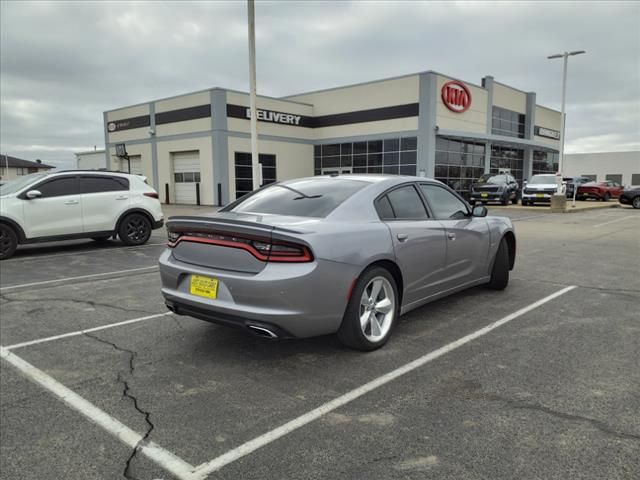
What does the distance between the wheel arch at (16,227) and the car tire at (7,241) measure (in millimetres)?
54

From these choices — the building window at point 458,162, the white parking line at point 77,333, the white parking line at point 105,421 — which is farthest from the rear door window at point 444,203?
the building window at point 458,162

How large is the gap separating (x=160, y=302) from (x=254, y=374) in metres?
2.64

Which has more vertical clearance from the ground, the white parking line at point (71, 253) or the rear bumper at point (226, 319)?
the rear bumper at point (226, 319)

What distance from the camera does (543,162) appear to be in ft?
147

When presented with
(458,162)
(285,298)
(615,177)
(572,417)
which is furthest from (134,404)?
(615,177)

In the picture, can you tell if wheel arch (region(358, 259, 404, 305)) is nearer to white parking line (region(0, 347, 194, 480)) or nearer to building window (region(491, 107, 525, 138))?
white parking line (region(0, 347, 194, 480))

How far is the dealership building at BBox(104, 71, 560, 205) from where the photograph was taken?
2905 centimetres

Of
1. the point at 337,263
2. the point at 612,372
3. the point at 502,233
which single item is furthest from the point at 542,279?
the point at 337,263

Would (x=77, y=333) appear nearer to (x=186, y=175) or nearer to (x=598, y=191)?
(x=186, y=175)

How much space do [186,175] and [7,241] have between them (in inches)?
866

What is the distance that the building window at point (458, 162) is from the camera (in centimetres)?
3147

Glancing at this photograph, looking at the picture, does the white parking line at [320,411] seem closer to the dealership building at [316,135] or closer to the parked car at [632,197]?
the dealership building at [316,135]

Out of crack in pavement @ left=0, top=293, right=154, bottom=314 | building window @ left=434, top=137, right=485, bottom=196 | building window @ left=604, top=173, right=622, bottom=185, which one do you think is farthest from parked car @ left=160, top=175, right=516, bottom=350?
building window @ left=604, top=173, right=622, bottom=185

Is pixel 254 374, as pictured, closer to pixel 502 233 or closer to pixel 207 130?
pixel 502 233
